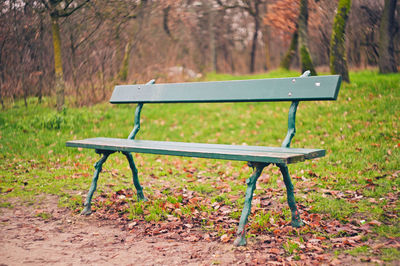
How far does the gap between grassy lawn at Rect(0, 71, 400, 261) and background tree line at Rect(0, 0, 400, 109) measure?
23.4 inches

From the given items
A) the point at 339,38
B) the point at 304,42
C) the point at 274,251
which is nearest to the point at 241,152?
the point at 274,251

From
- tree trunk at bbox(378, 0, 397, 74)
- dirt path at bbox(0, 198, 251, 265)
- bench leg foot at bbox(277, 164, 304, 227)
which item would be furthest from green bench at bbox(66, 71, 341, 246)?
tree trunk at bbox(378, 0, 397, 74)

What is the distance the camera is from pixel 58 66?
341 inches

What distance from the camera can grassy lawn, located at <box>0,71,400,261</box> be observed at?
11.1ft

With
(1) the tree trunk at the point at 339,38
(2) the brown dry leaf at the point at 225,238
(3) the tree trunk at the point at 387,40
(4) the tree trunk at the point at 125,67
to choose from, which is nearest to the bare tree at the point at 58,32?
(4) the tree trunk at the point at 125,67

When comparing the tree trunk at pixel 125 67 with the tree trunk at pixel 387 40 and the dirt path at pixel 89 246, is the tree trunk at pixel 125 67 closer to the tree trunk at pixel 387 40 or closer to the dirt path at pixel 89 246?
the tree trunk at pixel 387 40

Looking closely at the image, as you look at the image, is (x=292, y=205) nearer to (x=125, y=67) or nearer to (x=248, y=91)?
(x=248, y=91)

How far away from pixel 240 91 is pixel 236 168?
212 centimetres

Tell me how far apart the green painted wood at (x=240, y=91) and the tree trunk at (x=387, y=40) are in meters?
4.97

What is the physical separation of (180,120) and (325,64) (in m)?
3.44

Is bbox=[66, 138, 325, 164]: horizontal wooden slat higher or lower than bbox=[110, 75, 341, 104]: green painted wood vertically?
lower

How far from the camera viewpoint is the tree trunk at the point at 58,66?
855cm

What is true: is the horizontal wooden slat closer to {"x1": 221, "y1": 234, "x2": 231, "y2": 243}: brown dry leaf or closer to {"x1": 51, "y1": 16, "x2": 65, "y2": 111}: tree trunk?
{"x1": 221, "y1": 234, "x2": 231, "y2": 243}: brown dry leaf

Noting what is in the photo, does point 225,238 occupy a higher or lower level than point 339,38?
lower
